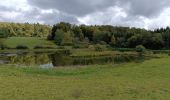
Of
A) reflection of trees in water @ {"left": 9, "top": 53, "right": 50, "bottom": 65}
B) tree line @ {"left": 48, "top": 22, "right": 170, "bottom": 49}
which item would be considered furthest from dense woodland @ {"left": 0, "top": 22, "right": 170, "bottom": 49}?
reflection of trees in water @ {"left": 9, "top": 53, "right": 50, "bottom": 65}

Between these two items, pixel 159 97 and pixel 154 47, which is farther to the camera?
pixel 154 47

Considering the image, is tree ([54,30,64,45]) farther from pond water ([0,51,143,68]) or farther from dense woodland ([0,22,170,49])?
pond water ([0,51,143,68])

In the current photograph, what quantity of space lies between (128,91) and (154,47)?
112 metres


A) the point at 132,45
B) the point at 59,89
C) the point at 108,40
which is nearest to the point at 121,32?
the point at 108,40

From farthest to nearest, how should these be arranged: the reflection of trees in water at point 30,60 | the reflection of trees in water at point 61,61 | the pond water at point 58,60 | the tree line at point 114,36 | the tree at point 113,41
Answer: the tree at point 113,41 < the tree line at point 114,36 < the reflection of trees in water at point 30,60 < the reflection of trees in water at point 61,61 < the pond water at point 58,60

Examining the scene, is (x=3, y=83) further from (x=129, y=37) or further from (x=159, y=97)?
(x=129, y=37)

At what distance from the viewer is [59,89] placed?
872 inches

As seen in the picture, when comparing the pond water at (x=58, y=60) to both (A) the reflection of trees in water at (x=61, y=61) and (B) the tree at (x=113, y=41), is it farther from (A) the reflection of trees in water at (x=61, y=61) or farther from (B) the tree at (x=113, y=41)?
(B) the tree at (x=113, y=41)

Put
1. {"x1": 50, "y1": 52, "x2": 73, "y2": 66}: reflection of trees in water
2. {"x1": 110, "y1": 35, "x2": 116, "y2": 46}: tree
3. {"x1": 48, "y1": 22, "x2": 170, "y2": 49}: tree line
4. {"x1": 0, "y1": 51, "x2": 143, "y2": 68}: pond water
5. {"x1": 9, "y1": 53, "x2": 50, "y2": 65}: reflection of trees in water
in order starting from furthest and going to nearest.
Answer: {"x1": 110, "y1": 35, "x2": 116, "y2": 46}: tree
{"x1": 48, "y1": 22, "x2": 170, "y2": 49}: tree line
{"x1": 9, "y1": 53, "x2": 50, "y2": 65}: reflection of trees in water
{"x1": 50, "y1": 52, "x2": 73, "y2": 66}: reflection of trees in water
{"x1": 0, "y1": 51, "x2": 143, "y2": 68}: pond water

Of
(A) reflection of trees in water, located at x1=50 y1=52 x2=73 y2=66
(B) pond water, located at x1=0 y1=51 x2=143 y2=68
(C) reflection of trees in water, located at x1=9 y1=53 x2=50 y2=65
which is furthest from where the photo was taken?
(C) reflection of trees in water, located at x1=9 y1=53 x2=50 y2=65

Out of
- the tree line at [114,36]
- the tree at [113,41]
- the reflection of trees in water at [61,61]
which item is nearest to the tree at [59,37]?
the tree line at [114,36]

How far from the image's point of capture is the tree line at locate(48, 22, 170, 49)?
5123 inches

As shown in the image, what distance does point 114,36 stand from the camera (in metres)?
160

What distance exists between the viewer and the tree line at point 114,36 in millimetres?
130125
